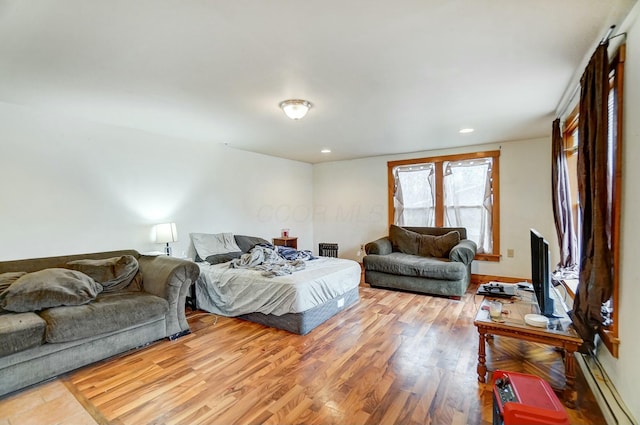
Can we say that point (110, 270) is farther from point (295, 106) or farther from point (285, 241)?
point (285, 241)

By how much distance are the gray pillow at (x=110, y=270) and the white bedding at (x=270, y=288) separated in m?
0.81

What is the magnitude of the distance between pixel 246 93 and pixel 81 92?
140 centimetres

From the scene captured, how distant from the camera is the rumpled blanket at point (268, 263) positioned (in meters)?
3.42

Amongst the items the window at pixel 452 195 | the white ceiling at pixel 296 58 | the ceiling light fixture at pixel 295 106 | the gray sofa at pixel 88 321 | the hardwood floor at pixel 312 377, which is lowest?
the hardwood floor at pixel 312 377

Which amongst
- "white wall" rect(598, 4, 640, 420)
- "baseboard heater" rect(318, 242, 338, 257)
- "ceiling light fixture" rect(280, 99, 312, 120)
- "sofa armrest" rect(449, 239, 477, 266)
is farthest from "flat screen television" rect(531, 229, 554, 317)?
"baseboard heater" rect(318, 242, 338, 257)

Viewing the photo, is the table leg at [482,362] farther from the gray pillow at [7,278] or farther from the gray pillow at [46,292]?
the gray pillow at [7,278]

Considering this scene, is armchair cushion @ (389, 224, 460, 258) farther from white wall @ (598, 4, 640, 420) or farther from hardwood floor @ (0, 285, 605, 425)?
white wall @ (598, 4, 640, 420)

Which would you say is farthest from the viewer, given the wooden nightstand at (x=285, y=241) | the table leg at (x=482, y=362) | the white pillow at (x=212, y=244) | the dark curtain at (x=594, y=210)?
the wooden nightstand at (x=285, y=241)

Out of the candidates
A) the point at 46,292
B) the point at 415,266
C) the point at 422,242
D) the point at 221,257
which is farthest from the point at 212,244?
the point at 422,242

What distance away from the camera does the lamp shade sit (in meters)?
3.74

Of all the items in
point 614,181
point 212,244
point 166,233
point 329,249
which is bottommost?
point 329,249

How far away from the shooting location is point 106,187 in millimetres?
3506

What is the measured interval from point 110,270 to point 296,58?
265 centimetres

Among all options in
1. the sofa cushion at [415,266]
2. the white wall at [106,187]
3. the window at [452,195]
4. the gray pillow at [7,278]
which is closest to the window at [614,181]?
the sofa cushion at [415,266]
